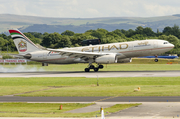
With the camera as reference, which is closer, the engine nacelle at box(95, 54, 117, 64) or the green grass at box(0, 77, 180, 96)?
the green grass at box(0, 77, 180, 96)

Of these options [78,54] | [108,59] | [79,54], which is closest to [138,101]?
[108,59]

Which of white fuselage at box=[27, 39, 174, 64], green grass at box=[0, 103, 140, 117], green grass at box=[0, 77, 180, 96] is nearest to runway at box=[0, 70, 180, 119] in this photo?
green grass at box=[0, 103, 140, 117]

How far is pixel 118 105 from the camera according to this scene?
20125 millimetres

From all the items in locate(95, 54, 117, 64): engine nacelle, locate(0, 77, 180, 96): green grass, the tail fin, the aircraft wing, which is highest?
the tail fin

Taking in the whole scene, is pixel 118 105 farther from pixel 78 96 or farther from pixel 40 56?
pixel 40 56

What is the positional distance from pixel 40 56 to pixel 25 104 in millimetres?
36157

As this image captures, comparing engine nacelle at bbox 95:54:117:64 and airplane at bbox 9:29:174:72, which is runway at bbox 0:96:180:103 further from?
engine nacelle at bbox 95:54:117:64

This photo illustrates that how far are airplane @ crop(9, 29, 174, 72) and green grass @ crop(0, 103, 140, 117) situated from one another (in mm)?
28797

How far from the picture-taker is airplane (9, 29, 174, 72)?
166ft

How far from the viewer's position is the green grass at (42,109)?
56.7 ft

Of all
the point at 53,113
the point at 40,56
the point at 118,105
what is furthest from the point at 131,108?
the point at 40,56

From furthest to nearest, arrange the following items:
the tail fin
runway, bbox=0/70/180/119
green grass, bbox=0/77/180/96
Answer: the tail fin, green grass, bbox=0/77/180/96, runway, bbox=0/70/180/119

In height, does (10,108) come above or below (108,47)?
below

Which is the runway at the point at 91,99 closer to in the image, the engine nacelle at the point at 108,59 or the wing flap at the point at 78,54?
the wing flap at the point at 78,54
